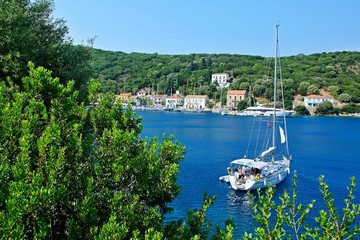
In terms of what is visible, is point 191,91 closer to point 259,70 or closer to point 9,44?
point 259,70

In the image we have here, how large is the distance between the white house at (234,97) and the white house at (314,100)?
2819 cm

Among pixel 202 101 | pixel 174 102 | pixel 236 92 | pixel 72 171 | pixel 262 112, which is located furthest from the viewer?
pixel 174 102

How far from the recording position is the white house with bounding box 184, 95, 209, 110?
179 meters

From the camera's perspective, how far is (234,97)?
17225cm

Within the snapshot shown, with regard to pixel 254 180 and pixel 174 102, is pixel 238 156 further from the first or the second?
pixel 174 102

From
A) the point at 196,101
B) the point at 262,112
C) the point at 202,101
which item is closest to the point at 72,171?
the point at 262,112

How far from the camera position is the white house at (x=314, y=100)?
521ft

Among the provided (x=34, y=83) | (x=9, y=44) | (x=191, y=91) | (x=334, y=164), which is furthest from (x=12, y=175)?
(x=191, y=91)

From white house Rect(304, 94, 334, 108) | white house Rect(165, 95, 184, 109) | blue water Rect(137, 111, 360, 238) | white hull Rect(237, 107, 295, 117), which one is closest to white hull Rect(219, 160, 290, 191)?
blue water Rect(137, 111, 360, 238)

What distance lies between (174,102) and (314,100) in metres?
68.8

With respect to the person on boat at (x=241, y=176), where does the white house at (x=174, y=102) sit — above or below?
above

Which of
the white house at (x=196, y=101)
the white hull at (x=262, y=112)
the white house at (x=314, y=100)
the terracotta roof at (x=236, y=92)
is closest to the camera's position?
the white hull at (x=262, y=112)

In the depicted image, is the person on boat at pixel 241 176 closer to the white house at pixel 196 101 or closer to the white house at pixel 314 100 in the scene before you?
the white house at pixel 314 100

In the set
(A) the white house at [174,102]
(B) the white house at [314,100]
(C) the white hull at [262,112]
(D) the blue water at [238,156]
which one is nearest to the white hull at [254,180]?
(D) the blue water at [238,156]
